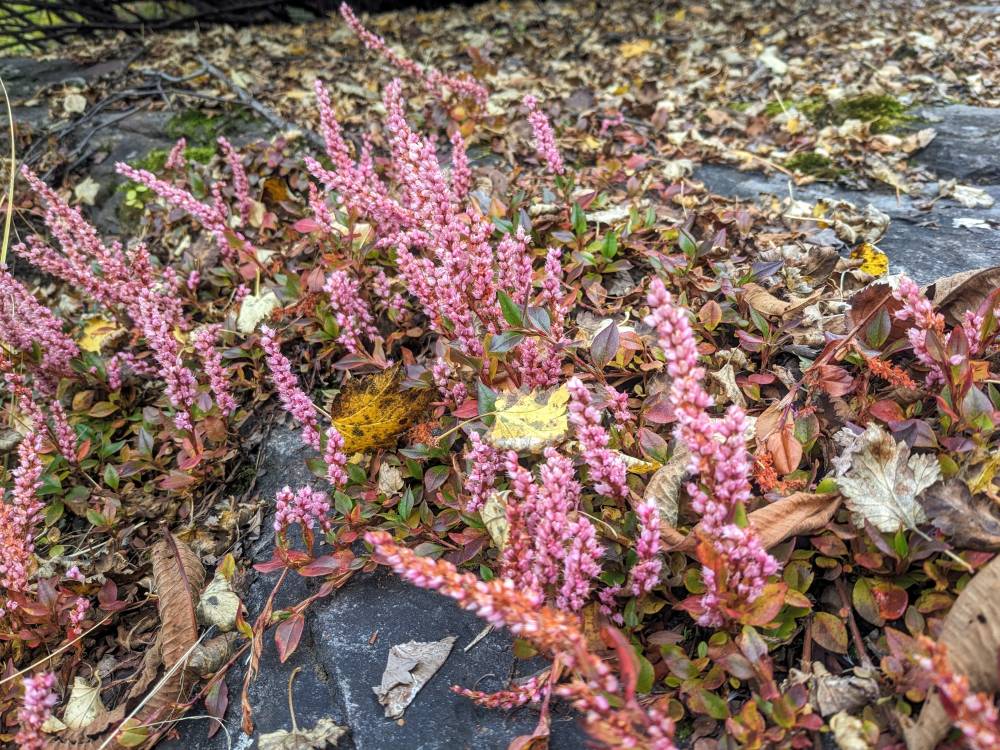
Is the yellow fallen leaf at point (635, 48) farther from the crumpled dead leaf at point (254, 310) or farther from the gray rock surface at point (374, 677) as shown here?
the gray rock surface at point (374, 677)

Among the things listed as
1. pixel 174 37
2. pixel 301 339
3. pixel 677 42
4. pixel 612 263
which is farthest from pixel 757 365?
pixel 174 37

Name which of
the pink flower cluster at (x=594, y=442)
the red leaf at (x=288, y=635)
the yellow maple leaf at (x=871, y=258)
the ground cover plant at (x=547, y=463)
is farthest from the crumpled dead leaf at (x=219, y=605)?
the yellow maple leaf at (x=871, y=258)

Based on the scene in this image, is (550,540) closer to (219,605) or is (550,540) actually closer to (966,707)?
(966,707)

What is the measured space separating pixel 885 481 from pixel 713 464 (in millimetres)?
652

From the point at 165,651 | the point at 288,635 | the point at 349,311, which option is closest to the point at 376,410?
the point at 349,311

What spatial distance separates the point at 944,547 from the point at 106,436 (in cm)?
329

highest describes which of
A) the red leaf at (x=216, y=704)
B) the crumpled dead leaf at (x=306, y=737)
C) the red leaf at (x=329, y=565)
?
the red leaf at (x=329, y=565)

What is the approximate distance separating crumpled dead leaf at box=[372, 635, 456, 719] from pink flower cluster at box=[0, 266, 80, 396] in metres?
2.20

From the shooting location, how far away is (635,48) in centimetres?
638

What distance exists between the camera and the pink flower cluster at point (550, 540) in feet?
6.01

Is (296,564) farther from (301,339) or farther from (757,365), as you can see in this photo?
(757,365)

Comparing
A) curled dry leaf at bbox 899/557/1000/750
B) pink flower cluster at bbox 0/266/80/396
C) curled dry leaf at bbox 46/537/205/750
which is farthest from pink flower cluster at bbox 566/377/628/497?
pink flower cluster at bbox 0/266/80/396

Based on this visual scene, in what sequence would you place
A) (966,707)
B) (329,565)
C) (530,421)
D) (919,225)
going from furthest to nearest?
(919,225), (329,565), (530,421), (966,707)

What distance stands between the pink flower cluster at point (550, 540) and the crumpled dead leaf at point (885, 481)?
0.75 metres
